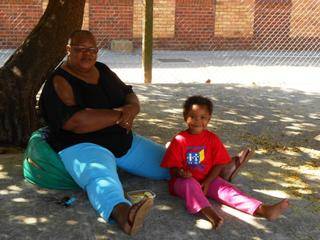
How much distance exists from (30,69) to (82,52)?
177cm

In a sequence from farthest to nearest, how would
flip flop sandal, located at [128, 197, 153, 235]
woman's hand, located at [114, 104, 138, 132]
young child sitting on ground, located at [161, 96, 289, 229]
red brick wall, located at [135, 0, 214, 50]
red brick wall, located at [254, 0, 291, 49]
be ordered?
1. red brick wall, located at [254, 0, 291, 49]
2. red brick wall, located at [135, 0, 214, 50]
3. woman's hand, located at [114, 104, 138, 132]
4. young child sitting on ground, located at [161, 96, 289, 229]
5. flip flop sandal, located at [128, 197, 153, 235]

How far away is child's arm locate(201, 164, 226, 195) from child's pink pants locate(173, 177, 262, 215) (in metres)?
0.05

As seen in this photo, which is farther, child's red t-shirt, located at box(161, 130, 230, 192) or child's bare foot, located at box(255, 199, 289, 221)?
child's red t-shirt, located at box(161, 130, 230, 192)

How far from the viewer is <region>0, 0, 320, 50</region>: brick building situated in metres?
16.8

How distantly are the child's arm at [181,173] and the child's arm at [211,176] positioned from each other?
16cm

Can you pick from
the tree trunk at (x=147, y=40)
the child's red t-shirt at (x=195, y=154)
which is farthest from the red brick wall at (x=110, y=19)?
the child's red t-shirt at (x=195, y=154)

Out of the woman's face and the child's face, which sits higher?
the woman's face

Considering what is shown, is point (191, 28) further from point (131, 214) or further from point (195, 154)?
point (131, 214)

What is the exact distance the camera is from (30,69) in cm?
574

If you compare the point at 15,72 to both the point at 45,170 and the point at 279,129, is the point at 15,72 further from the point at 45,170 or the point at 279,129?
the point at 279,129

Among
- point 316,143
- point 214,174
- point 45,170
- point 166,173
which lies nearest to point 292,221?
point 214,174

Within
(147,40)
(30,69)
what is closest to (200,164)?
(30,69)

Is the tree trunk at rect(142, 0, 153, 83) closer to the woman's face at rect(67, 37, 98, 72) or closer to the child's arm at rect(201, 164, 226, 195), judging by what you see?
the woman's face at rect(67, 37, 98, 72)

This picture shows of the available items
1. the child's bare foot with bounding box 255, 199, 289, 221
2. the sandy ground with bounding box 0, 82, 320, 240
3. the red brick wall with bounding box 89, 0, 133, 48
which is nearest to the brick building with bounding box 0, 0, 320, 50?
the red brick wall with bounding box 89, 0, 133, 48
